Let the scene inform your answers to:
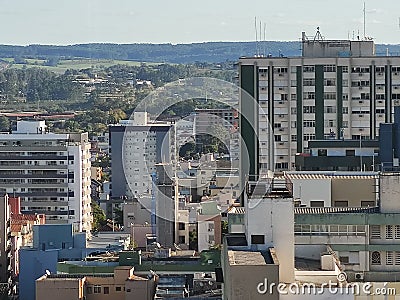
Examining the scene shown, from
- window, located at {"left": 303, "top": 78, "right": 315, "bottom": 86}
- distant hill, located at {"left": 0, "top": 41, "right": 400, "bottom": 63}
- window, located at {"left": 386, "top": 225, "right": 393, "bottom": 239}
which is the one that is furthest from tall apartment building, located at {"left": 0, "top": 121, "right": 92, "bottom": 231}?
window, located at {"left": 386, "top": 225, "right": 393, "bottom": 239}

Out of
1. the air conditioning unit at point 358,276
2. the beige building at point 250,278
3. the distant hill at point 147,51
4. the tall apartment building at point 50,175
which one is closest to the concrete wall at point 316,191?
the air conditioning unit at point 358,276

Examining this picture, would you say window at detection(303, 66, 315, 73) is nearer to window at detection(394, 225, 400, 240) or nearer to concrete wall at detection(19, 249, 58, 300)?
concrete wall at detection(19, 249, 58, 300)

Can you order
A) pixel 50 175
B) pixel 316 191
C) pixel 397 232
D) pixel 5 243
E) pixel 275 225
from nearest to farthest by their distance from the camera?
pixel 275 225 → pixel 397 232 → pixel 316 191 → pixel 5 243 → pixel 50 175

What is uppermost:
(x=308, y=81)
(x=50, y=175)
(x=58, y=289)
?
(x=308, y=81)

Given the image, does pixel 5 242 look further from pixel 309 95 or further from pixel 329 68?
pixel 329 68

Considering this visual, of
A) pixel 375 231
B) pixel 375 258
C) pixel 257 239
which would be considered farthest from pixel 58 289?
pixel 257 239

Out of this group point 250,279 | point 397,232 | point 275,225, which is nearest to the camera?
point 250,279
